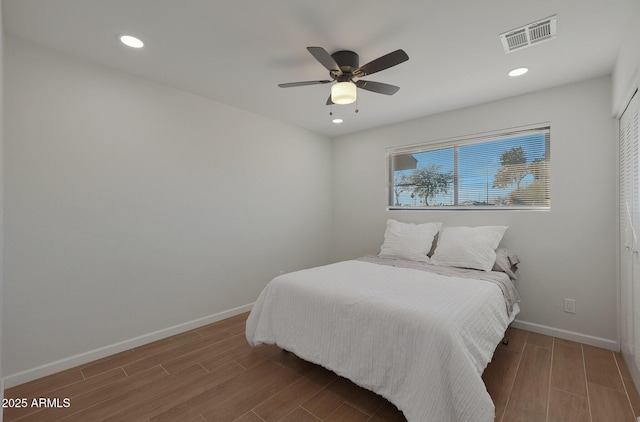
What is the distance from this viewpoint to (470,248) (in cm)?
282

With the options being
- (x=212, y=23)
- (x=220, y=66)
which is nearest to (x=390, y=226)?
(x=220, y=66)

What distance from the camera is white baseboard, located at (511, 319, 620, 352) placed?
2513 mm

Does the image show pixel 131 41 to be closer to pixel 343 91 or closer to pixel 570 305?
pixel 343 91

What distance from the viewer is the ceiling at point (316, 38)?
172 cm

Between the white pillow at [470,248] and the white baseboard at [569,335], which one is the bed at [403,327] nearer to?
the white pillow at [470,248]

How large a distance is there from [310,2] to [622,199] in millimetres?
2841

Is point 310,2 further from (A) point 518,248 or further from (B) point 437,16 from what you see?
(A) point 518,248

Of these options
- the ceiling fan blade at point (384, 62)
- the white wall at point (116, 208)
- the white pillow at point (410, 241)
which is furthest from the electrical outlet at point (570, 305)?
the white wall at point (116, 208)

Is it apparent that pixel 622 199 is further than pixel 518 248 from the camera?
No

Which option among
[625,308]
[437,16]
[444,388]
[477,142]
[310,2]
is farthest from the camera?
[477,142]

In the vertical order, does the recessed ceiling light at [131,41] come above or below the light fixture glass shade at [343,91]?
above

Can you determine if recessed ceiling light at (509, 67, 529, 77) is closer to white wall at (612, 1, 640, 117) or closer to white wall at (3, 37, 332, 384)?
white wall at (612, 1, 640, 117)

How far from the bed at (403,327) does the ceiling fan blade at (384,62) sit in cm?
156

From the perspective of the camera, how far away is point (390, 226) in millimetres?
3613
